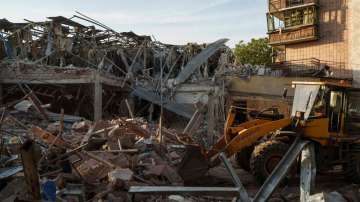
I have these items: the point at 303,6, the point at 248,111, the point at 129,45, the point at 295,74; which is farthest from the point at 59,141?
the point at 303,6

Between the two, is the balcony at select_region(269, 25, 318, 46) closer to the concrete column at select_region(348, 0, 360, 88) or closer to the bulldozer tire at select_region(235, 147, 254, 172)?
the concrete column at select_region(348, 0, 360, 88)

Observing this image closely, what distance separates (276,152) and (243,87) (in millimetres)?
13172

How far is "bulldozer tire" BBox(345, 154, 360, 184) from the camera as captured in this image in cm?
1068

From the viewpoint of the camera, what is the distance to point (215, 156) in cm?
1054

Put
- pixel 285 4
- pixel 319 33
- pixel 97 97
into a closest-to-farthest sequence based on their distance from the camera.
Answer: pixel 97 97 < pixel 319 33 < pixel 285 4

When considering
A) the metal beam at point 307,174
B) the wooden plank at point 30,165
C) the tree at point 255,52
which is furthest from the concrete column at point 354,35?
the wooden plank at point 30,165

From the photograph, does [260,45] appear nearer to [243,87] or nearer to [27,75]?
[243,87]

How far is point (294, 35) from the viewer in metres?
29.8

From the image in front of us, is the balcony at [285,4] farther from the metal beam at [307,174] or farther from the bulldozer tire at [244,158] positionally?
the metal beam at [307,174]

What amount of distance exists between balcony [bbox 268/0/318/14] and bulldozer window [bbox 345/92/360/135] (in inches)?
758

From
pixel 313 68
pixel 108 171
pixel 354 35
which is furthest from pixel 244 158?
pixel 354 35

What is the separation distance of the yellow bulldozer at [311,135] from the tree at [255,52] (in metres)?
29.4

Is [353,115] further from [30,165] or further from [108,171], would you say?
[30,165]

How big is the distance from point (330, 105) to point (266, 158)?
177 centimetres
